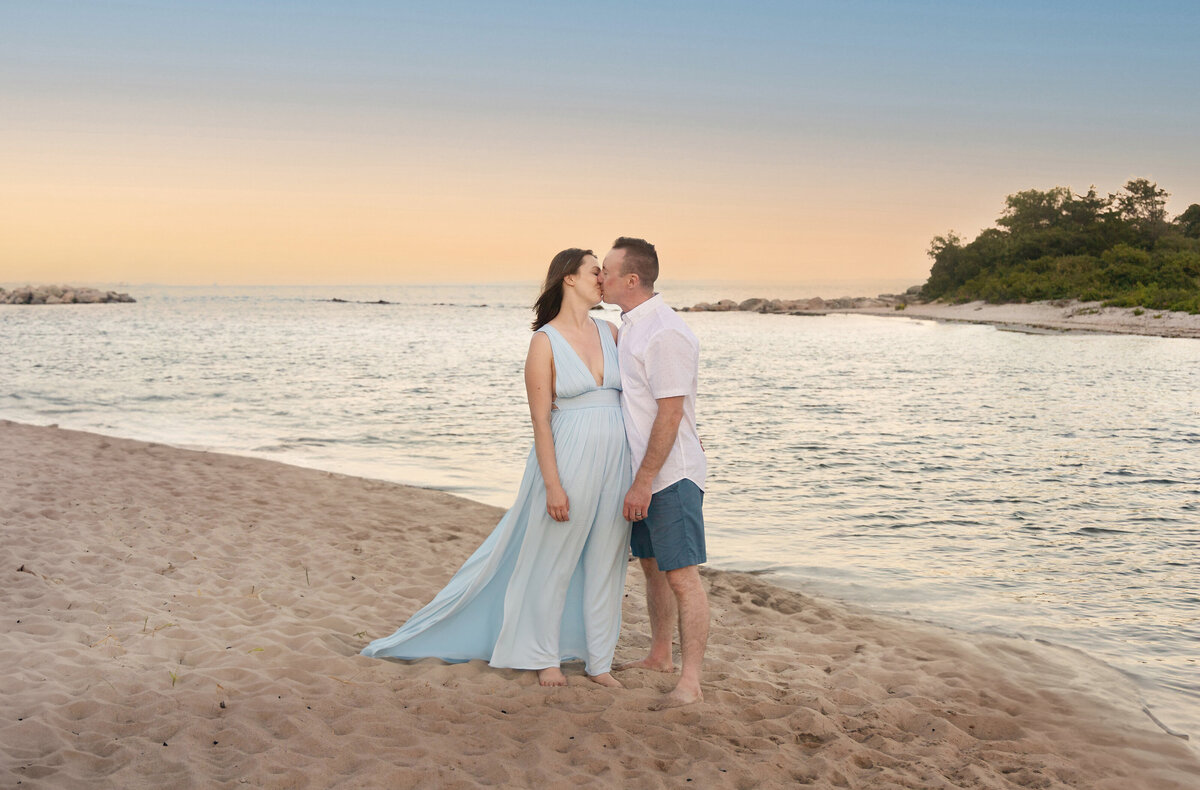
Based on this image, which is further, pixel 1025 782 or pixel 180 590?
pixel 180 590

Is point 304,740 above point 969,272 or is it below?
below

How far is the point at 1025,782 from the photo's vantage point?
4004 millimetres

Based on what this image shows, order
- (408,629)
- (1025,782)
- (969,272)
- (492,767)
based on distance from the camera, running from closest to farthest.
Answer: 1. (492,767)
2. (1025,782)
3. (408,629)
4. (969,272)

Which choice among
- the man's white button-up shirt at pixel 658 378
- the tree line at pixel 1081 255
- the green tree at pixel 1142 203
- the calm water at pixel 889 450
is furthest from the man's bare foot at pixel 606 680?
the green tree at pixel 1142 203

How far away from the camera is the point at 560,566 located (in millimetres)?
4691

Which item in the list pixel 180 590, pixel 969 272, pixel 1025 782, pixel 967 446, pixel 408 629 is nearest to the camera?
pixel 1025 782

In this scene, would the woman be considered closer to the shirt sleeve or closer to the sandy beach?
the sandy beach

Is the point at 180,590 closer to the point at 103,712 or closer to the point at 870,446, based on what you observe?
the point at 103,712

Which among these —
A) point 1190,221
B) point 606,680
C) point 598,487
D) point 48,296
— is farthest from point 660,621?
point 48,296

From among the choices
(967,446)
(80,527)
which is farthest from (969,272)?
(80,527)

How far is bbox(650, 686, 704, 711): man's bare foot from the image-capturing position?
4.46m

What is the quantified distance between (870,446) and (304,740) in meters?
12.6

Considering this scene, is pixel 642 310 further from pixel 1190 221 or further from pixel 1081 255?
pixel 1190 221

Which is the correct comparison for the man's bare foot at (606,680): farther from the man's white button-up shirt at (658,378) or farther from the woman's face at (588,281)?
the woman's face at (588,281)
